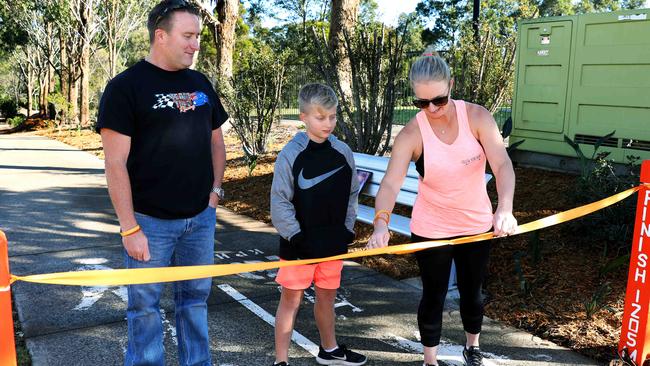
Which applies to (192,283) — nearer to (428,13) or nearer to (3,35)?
(3,35)

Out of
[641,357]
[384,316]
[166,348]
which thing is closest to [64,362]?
[166,348]

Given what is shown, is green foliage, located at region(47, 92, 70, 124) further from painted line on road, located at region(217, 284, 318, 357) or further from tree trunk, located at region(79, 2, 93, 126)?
painted line on road, located at region(217, 284, 318, 357)

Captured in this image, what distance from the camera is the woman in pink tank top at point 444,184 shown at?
2764 mm

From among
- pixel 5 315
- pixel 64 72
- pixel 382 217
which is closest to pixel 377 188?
pixel 382 217

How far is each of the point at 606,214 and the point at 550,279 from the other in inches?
32.5

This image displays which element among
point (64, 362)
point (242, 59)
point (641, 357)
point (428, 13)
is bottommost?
point (64, 362)

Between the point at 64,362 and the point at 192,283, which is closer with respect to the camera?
the point at 192,283

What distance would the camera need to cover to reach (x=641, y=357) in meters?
3.14

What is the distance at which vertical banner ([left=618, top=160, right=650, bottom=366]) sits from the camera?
3.12 m

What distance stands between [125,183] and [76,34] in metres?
29.0

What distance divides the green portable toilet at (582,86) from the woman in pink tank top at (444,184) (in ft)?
11.9

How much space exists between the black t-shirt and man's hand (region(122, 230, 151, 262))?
0.46 feet

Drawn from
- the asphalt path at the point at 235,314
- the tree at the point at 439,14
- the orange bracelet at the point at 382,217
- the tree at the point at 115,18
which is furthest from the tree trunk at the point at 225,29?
the tree at the point at 439,14

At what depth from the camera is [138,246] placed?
2.63 meters
